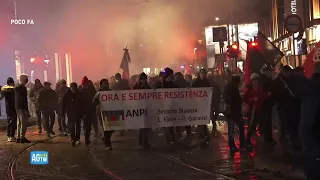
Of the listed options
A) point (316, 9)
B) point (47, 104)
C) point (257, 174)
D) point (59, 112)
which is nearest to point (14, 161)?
point (257, 174)

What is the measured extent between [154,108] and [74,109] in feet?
4.56

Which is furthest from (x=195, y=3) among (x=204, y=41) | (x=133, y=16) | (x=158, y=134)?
(x=204, y=41)

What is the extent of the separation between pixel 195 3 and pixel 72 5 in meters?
4.24

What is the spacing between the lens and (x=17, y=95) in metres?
7.71

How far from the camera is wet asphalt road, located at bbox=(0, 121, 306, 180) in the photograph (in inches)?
188

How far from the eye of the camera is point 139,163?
5566mm

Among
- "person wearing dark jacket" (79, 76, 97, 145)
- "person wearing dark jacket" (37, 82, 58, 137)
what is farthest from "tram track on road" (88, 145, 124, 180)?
"person wearing dark jacket" (37, 82, 58, 137)

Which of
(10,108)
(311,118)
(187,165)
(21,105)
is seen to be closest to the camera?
(311,118)

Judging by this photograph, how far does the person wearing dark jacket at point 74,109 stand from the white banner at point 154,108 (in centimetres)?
76

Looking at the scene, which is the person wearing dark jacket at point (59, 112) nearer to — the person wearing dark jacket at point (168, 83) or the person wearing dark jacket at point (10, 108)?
the person wearing dark jacket at point (10, 108)

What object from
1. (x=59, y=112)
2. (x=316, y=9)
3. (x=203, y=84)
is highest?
(x=316, y=9)

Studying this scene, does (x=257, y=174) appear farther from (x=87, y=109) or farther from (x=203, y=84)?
(x=87, y=109)

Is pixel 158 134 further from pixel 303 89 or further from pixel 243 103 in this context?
pixel 303 89

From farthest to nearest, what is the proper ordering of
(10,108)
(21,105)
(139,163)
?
1. (10,108)
2. (21,105)
3. (139,163)
